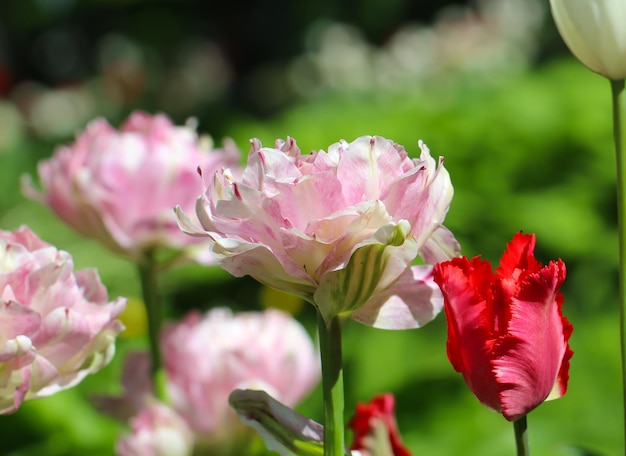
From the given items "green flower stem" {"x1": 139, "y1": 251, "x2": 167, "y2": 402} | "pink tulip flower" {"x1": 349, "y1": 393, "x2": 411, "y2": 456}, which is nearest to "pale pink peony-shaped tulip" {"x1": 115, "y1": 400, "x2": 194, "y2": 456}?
"green flower stem" {"x1": 139, "y1": 251, "x2": 167, "y2": 402}

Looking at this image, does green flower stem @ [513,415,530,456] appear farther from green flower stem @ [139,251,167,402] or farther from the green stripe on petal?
green flower stem @ [139,251,167,402]

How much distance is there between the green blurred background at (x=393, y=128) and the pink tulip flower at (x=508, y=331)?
206mm

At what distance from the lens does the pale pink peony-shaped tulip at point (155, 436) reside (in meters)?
0.61

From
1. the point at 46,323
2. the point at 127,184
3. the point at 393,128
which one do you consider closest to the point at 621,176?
the point at 46,323

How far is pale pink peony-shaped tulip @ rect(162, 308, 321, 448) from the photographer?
2.31ft

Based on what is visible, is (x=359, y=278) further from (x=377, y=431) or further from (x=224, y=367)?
(x=224, y=367)

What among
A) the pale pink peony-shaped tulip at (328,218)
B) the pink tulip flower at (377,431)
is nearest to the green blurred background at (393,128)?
the pink tulip flower at (377,431)

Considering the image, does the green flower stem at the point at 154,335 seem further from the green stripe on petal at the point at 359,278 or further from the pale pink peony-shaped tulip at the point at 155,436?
the green stripe on petal at the point at 359,278

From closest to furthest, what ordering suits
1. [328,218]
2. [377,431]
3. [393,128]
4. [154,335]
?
[328,218], [377,431], [154,335], [393,128]

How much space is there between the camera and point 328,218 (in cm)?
40

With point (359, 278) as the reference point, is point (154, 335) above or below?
below

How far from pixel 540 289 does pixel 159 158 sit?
388 mm

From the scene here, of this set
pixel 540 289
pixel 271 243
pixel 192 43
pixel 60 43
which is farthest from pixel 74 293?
pixel 60 43

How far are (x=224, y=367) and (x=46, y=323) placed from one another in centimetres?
25
